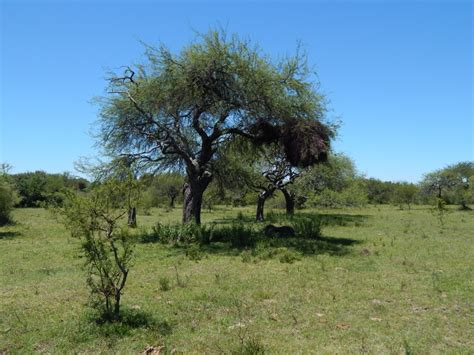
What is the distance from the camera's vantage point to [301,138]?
18.5 meters

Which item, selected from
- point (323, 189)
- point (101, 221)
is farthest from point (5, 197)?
point (323, 189)

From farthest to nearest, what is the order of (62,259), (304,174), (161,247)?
(304,174) → (161,247) → (62,259)

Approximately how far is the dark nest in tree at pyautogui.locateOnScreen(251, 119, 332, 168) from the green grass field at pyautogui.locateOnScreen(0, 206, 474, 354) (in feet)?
15.9

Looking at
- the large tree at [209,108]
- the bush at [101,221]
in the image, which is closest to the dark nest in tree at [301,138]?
the large tree at [209,108]

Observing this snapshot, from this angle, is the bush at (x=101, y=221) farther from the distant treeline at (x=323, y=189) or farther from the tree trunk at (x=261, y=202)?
the tree trunk at (x=261, y=202)

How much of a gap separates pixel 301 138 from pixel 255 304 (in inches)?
433

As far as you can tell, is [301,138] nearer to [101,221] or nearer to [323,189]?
[101,221]

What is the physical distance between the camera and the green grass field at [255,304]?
21.6 feet

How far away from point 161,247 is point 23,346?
34.7 feet

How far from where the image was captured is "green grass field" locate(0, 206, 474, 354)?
6.57 metres

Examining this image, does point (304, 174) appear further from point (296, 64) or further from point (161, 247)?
point (161, 247)

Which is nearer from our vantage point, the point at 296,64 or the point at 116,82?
the point at 296,64

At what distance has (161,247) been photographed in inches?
669

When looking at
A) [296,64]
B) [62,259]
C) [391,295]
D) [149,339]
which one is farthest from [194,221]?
[149,339]
